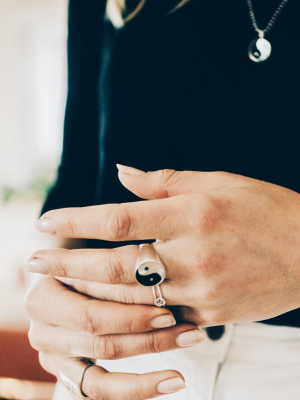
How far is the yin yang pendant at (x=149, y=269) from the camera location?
0.46 meters

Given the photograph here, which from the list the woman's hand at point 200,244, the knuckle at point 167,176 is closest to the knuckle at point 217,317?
the woman's hand at point 200,244

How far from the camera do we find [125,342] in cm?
56

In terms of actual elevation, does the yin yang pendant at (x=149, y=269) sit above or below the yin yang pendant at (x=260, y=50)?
below

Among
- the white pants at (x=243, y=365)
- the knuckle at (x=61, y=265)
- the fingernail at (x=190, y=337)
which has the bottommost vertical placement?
the white pants at (x=243, y=365)

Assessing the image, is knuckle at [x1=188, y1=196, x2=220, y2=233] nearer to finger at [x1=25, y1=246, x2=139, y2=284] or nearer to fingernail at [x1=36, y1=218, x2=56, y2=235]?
finger at [x1=25, y1=246, x2=139, y2=284]

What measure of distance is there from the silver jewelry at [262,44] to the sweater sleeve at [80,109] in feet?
1.38

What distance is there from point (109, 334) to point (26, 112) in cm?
311

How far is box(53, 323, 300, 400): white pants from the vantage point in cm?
67

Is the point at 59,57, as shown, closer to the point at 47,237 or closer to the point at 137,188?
the point at 47,237

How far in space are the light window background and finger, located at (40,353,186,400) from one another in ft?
8.02

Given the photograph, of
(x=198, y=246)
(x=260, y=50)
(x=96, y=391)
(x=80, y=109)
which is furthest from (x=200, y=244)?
(x=80, y=109)

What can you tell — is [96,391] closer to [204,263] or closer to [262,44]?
[204,263]

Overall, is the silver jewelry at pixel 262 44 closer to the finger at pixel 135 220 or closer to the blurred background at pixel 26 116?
the finger at pixel 135 220

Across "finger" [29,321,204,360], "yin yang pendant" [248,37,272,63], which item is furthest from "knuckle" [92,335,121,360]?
"yin yang pendant" [248,37,272,63]
